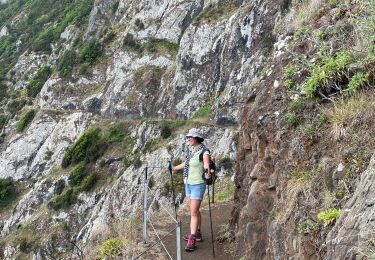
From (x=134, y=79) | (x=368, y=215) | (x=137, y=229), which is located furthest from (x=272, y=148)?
(x=134, y=79)

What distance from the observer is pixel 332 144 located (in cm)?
458

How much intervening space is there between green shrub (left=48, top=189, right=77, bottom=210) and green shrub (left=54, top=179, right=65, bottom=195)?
5.08ft

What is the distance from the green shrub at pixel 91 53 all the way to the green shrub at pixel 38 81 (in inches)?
319

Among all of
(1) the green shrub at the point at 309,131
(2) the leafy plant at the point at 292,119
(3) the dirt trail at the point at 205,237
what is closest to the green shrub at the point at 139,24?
(3) the dirt trail at the point at 205,237

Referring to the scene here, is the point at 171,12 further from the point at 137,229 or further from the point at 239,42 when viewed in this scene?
the point at 137,229

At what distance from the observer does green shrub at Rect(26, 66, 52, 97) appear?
5503 centimetres

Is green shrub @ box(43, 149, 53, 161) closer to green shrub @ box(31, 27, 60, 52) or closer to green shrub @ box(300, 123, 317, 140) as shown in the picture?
green shrub @ box(31, 27, 60, 52)

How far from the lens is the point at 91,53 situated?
5044cm

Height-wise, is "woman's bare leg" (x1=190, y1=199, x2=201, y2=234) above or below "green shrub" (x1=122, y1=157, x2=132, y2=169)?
below

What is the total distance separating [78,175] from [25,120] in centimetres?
1575

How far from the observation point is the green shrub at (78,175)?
36537mm

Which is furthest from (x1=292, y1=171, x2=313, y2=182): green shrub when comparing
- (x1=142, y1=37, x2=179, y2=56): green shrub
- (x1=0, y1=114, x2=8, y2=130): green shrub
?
(x1=0, y1=114, x2=8, y2=130): green shrub

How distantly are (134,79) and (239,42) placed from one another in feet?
43.0

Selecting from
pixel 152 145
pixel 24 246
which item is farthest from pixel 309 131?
pixel 24 246
